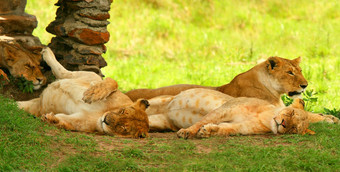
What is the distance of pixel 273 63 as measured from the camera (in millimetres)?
6520

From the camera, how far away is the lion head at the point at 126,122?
4.57 m

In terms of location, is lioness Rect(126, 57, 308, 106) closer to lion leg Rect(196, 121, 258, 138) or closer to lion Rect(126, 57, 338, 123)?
lion Rect(126, 57, 338, 123)

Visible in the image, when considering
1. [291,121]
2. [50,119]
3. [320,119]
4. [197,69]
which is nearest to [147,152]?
[50,119]

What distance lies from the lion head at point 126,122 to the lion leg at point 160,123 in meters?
0.92

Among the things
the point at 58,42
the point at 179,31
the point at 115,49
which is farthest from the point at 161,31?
the point at 58,42

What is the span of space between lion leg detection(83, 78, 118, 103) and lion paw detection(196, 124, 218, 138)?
106cm

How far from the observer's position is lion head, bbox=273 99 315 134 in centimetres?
471

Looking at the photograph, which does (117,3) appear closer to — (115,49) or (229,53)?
(115,49)

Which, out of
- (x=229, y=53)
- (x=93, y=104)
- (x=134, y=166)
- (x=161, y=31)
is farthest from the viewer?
(x=161, y=31)

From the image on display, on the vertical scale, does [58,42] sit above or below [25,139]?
above

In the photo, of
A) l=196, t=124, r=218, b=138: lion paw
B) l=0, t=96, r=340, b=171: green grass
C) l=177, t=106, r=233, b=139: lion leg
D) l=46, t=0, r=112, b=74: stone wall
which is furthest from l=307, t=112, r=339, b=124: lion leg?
l=46, t=0, r=112, b=74: stone wall

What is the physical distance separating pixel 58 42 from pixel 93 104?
6.03 ft

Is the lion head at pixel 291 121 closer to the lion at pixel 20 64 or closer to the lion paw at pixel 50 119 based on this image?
the lion paw at pixel 50 119

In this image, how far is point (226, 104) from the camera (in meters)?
5.24
